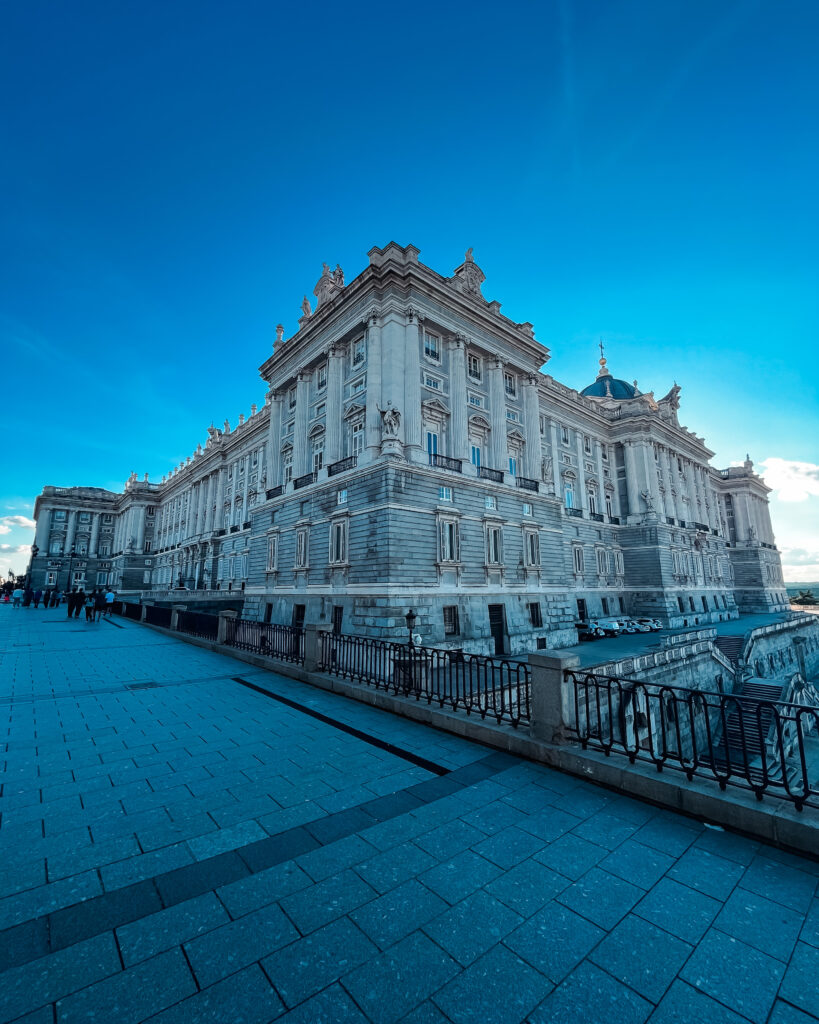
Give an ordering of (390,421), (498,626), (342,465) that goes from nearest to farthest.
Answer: (390,421) → (498,626) → (342,465)

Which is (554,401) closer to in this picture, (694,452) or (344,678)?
(694,452)

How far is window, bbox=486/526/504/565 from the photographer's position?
2355 centimetres

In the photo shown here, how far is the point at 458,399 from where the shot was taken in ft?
80.3

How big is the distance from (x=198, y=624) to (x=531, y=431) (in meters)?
22.0

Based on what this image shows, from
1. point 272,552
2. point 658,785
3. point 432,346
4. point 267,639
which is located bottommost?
point 658,785

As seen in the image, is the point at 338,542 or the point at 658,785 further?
the point at 338,542

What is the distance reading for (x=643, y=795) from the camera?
4.95 meters

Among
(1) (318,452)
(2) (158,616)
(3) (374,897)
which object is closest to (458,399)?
(1) (318,452)

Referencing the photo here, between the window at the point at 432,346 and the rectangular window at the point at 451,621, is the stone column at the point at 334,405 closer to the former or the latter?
the window at the point at 432,346

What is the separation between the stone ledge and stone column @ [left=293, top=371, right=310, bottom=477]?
21.8 meters

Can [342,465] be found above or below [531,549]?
above

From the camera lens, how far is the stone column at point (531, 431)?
92.3ft

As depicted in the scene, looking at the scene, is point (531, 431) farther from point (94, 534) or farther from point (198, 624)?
point (94, 534)

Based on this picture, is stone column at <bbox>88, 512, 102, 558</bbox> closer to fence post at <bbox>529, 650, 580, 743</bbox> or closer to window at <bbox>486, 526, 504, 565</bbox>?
window at <bbox>486, 526, 504, 565</bbox>
